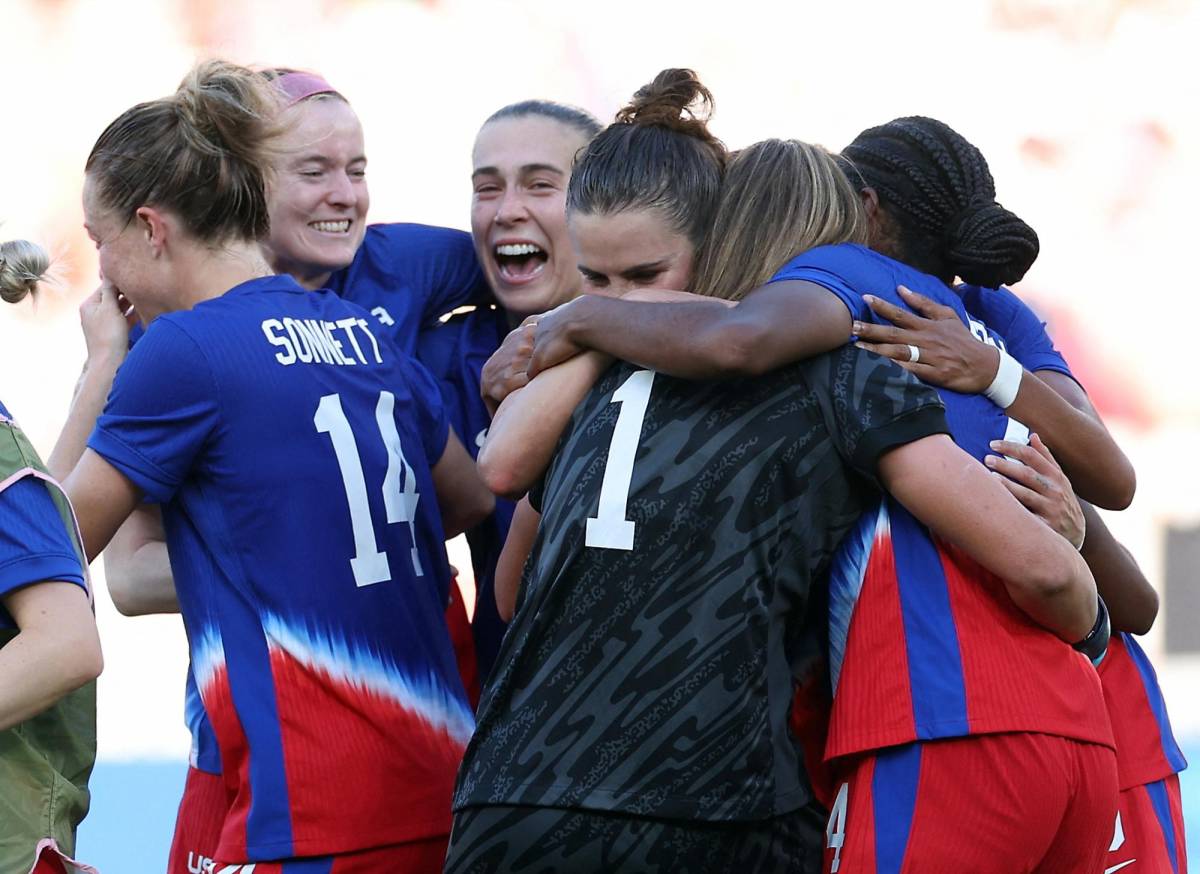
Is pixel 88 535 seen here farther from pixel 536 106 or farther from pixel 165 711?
pixel 165 711

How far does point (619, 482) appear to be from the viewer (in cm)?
214

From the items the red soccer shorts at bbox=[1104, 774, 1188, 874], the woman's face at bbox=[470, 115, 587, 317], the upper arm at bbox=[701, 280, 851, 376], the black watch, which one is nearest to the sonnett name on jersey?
the woman's face at bbox=[470, 115, 587, 317]

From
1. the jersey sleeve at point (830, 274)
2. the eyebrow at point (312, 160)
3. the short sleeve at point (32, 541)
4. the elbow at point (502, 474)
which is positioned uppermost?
the jersey sleeve at point (830, 274)

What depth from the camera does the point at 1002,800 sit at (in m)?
2.12

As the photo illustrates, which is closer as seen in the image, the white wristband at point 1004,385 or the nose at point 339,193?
the white wristband at point 1004,385

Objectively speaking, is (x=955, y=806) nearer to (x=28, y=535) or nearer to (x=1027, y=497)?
(x=1027, y=497)

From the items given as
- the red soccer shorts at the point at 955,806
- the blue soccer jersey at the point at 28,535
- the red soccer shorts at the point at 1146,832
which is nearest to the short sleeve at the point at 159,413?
the blue soccer jersey at the point at 28,535

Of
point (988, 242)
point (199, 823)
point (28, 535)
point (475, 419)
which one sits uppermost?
point (988, 242)

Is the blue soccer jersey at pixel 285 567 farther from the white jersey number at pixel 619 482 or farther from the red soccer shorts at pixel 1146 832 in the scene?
the red soccer shorts at pixel 1146 832

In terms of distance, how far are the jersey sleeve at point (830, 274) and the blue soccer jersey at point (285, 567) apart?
782 mm

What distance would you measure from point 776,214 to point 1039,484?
55cm

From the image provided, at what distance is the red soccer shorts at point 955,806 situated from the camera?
2127 mm

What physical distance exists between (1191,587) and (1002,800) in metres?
5.87

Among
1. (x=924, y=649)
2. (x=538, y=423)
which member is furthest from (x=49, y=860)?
(x=924, y=649)
